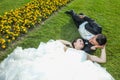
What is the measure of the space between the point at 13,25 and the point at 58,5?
1942 mm

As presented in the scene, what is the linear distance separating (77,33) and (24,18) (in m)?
1.48

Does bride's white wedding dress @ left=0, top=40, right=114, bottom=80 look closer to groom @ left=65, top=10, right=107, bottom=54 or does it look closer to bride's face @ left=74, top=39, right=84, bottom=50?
bride's face @ left=74, top=39, right=84, bottom=50

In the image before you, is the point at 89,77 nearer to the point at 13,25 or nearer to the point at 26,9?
the point at 13,25

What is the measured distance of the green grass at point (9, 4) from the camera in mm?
8250

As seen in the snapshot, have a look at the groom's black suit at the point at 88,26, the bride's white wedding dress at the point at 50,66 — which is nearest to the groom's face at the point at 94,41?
the groom's black suit at the point at 88,26

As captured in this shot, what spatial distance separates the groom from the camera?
6.22 m

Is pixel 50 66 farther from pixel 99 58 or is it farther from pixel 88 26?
pixel 88 26

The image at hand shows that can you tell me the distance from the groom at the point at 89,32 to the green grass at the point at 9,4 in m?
1.52

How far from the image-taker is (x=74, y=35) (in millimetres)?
7391

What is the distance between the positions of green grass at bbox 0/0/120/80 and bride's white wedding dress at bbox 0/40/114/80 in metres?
0.91

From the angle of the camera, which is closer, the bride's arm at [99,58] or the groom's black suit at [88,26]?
the bride's arm at [99,58]

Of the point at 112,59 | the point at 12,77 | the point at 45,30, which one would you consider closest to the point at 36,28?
the point at 45,30

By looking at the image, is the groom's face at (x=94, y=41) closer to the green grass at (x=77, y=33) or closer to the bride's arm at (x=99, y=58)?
the bride's arm at (x=99, y=58)

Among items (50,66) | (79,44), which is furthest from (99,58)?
(50,66)
